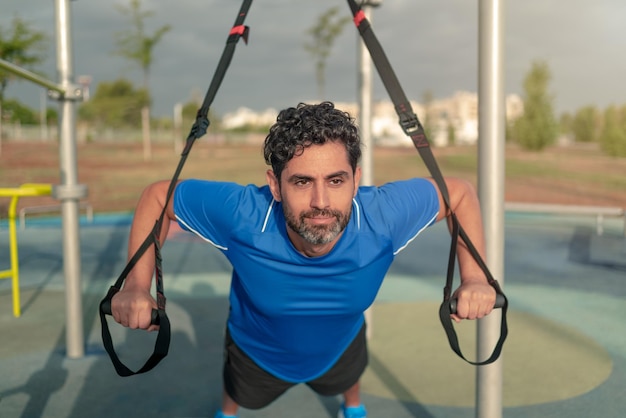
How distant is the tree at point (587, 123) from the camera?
175 feet

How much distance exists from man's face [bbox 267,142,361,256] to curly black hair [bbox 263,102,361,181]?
3cm

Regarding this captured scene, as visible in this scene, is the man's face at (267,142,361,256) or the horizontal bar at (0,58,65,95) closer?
the man's face at (267,142,361,256)

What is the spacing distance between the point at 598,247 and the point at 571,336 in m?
4.87

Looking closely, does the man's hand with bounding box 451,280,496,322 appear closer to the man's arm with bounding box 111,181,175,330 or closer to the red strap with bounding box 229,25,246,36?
the man's arm with bounding box 111,181,175,330

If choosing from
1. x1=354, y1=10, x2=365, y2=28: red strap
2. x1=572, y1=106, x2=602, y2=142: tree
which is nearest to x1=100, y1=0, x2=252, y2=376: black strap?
x1=354, y1=10, x2=365, y2=28: red strap

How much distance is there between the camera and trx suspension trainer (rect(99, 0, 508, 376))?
191 centimetres

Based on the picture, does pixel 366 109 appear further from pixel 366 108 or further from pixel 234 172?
pixel 234 172

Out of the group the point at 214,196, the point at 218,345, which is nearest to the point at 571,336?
the point at 218,345

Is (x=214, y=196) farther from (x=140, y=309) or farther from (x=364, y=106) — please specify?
(x=364, y=106)

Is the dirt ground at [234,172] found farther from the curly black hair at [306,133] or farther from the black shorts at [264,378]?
the curly black hair at [306,133]

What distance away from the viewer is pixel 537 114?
34344 mm

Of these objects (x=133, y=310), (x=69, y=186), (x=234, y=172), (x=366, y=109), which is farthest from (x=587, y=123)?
(x=133, y=310)

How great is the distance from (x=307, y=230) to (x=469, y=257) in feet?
2.34

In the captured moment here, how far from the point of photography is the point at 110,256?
8305mm
